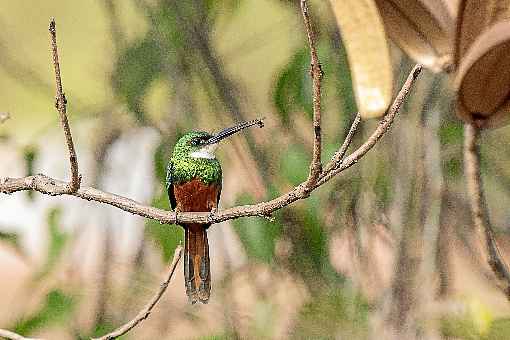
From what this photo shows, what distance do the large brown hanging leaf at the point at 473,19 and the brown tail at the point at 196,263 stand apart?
197mm

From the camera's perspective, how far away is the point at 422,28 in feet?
0.62

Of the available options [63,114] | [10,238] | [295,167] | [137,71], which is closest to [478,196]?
[63,114]

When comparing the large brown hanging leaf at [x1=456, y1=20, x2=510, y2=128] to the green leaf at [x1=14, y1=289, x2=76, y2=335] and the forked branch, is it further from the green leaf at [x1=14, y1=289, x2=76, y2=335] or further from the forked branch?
the green leaf at [x1=14, y1=289, x2=76, y2=335]

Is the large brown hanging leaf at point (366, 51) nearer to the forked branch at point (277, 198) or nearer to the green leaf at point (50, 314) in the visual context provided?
the forked branch at point (277, 198)

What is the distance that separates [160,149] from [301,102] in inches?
5.3

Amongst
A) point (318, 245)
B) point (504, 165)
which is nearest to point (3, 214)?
point (318, 245)

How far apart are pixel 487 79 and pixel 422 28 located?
0.02 m

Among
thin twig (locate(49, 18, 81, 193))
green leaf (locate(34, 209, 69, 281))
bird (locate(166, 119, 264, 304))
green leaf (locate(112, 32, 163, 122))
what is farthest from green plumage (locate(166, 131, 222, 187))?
green leaf (locate(112, 32, 163, 122))

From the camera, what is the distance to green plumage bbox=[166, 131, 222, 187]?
0.43 metres

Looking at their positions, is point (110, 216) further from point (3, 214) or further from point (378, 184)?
point (378, 184)

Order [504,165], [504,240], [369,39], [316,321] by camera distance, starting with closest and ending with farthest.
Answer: [369,39]
[316,321]
[504,240]
[504,165]

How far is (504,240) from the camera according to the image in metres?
0.92

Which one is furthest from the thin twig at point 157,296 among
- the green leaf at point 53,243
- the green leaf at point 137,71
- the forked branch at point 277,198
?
the green leaf at point 137,71

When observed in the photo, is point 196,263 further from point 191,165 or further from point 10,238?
point 10,238
